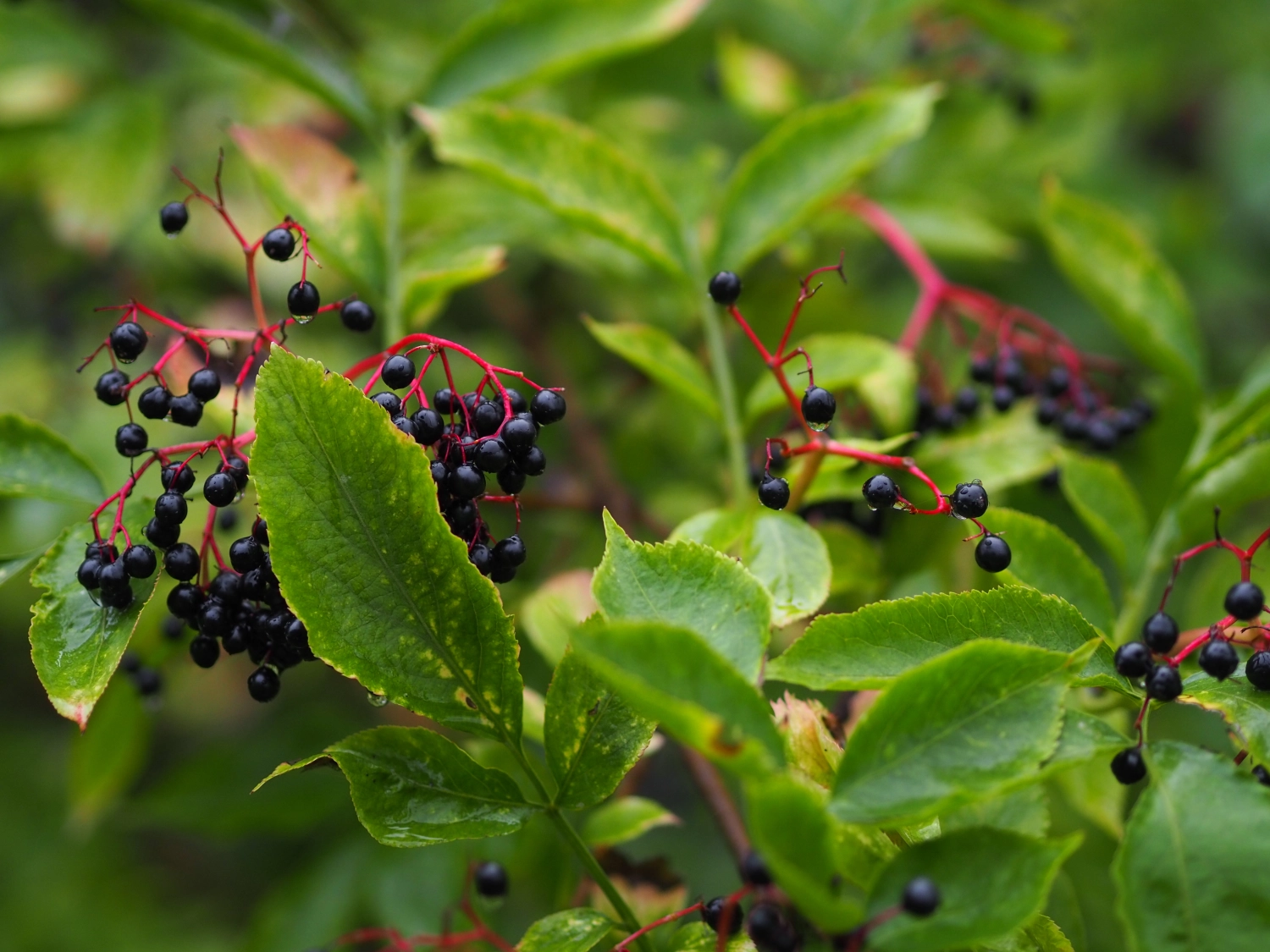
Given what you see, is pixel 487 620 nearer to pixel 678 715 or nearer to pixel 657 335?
pixel 678 715

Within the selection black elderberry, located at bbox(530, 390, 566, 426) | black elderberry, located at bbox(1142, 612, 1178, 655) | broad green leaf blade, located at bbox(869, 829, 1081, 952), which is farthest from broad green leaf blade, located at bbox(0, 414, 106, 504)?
black elderberry, located at bbox(1142, 612, 1178, 655)

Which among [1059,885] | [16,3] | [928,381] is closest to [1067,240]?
[928,381]

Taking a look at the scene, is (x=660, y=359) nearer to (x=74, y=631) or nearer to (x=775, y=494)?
(x=775, y=494)

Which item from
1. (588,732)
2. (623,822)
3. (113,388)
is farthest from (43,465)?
(623,822)

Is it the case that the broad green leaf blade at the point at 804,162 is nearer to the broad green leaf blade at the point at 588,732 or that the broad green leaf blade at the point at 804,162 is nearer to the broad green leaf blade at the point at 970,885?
the broad green leaf blade at the point at 588,732

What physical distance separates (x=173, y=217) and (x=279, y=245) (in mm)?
185

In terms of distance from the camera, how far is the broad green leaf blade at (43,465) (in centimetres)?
130

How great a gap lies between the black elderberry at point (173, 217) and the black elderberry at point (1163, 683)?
4.28 ft

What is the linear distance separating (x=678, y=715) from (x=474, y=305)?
2194mm

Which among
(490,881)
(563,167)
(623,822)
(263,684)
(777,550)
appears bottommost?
(490,881)

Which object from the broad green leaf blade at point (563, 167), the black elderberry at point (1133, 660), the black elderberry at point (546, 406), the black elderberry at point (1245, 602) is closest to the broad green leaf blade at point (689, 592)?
the black elderberry at point (546, 406)

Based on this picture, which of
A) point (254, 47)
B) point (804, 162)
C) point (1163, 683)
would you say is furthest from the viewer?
point (254, 47)

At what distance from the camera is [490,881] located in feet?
5.04

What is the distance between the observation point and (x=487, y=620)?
43.0 inches
